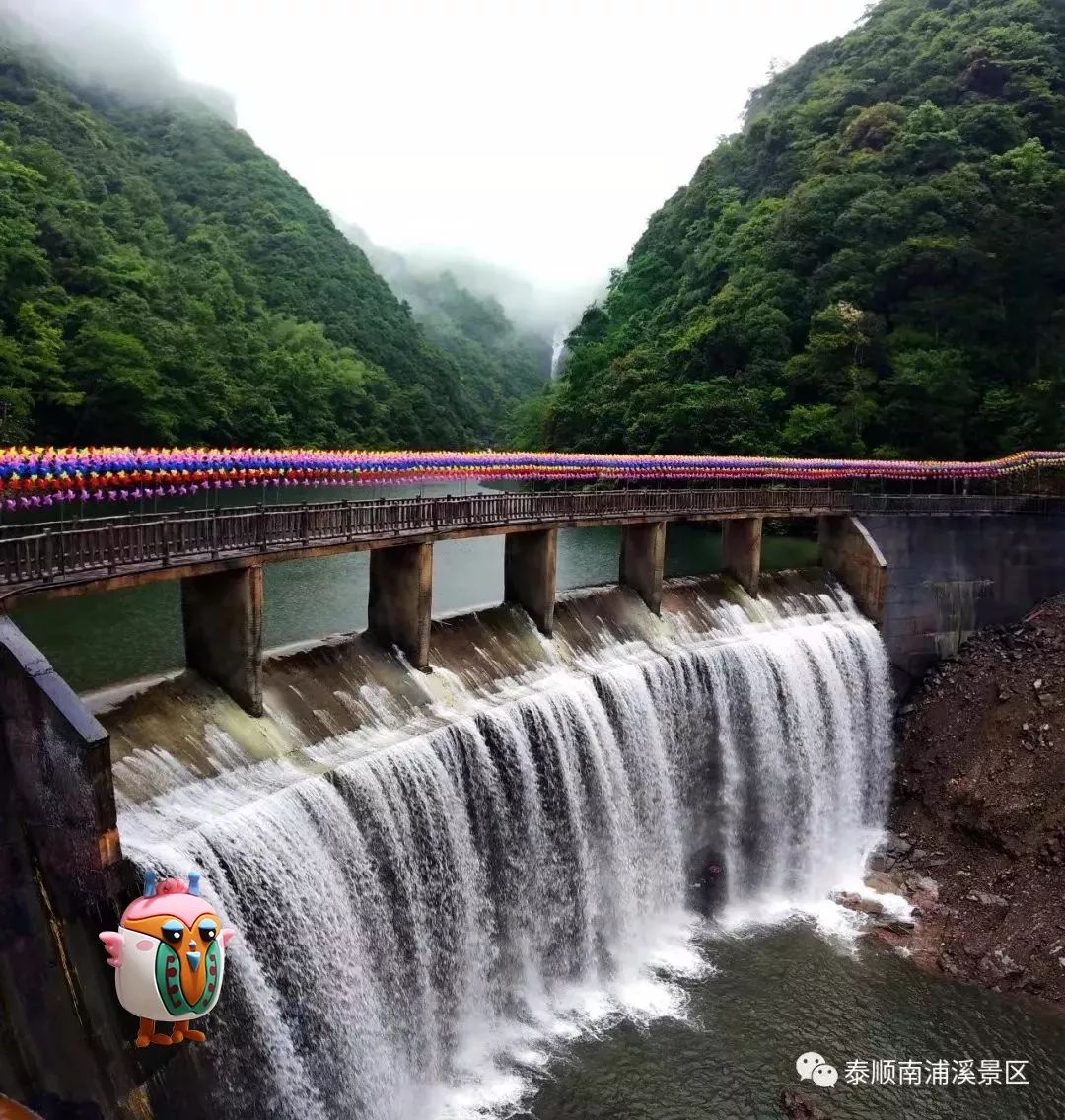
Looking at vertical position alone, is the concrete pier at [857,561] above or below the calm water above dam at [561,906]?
above

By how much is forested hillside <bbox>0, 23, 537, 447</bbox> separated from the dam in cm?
3230

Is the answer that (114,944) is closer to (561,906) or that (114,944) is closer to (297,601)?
(561,906)

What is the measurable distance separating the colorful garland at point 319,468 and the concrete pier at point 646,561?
137 inches

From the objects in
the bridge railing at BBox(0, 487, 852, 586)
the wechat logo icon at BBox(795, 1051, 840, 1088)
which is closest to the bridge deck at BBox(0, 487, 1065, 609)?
the bridge railing at BBox(0, 487, 852, 586)

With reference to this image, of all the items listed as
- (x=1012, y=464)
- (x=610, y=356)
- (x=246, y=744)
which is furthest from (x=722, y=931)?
(x=610, y=356)

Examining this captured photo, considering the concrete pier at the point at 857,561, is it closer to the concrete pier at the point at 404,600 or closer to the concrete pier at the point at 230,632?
the concrete pier at the point at 404,600

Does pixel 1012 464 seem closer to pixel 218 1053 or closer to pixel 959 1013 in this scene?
pixel 959 1013

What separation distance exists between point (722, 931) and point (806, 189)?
50867 mm

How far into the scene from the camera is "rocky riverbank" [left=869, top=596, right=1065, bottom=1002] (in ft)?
73.3

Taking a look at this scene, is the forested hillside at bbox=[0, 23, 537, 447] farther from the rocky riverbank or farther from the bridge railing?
the rocky riverbank

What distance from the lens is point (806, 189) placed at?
198 ft

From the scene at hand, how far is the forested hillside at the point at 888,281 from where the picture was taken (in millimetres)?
50062

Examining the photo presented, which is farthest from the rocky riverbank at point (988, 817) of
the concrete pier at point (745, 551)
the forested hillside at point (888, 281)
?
the forested hillside at point (888, 281)

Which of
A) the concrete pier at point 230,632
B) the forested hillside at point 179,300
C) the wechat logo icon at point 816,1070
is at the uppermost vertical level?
the forested hillside at point 179,300
